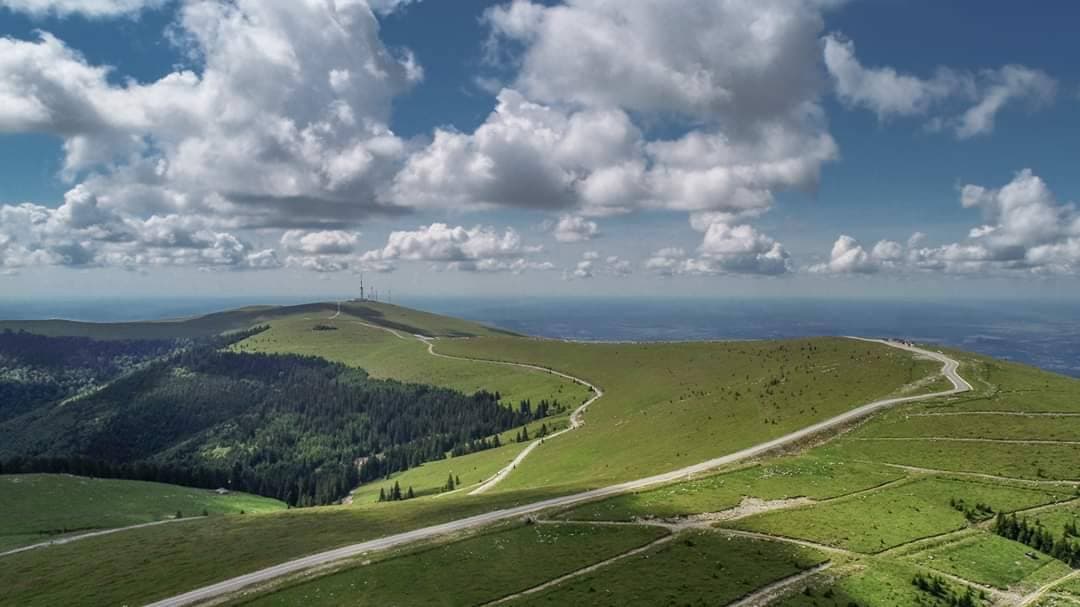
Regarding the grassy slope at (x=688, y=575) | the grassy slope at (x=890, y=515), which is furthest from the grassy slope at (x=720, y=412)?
the grassy slope at (x=688, y=575)

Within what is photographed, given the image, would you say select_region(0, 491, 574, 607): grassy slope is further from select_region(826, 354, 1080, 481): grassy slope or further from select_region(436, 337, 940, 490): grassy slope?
select_region(826, 354, 1080, 481): grassy slope

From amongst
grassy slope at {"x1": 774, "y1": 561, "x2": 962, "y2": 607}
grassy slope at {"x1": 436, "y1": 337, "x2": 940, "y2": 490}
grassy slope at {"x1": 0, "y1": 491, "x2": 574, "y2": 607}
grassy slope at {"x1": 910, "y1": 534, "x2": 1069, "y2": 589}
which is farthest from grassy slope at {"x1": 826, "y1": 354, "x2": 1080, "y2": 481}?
grassy slope at {"x1": 0, "y1": 491, "x2": 574, "y2": 607}

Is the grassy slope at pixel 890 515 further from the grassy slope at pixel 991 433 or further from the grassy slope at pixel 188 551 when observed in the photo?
the grassy slope at pixel 188 551

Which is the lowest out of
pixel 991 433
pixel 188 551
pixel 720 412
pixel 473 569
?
pixel 188 551

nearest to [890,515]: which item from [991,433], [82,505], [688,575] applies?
[688,575]

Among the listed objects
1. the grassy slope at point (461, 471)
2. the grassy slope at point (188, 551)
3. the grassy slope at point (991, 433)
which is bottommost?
the grassy slope at point (461, 471)

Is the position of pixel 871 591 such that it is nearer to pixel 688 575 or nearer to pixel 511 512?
pixel 688 575
